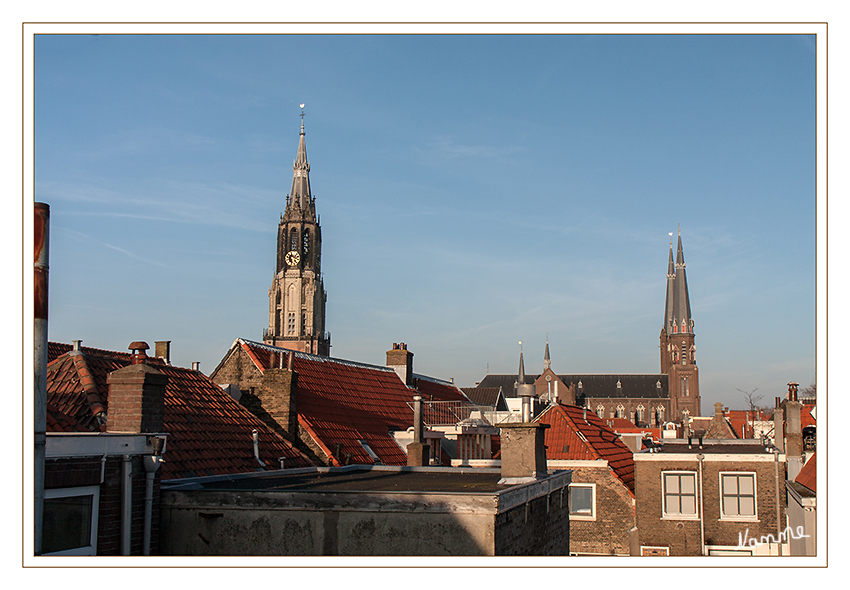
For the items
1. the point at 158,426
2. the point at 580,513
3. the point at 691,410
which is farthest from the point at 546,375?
the point at 158,426

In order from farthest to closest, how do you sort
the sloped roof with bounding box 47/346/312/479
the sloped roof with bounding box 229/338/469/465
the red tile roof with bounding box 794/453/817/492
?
1. the sloped roof with bounding box 229/338/469/465
2. the red tile roof with bounding box 794/453/817/492
3. the sloped roof with bounding box 47/346/312/479

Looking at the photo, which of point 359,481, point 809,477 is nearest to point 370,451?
point 359,481

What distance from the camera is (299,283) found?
132500 mm

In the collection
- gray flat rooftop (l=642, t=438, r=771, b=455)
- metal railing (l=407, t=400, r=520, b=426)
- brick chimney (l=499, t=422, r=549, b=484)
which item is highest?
brick chimney (l=499, t=422, r=549, b=484)

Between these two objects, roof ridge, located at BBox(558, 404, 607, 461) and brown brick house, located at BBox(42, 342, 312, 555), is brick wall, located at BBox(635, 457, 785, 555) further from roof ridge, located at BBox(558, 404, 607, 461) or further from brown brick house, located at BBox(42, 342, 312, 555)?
brown brick house, located at BBox(42, 342, 312, 555)

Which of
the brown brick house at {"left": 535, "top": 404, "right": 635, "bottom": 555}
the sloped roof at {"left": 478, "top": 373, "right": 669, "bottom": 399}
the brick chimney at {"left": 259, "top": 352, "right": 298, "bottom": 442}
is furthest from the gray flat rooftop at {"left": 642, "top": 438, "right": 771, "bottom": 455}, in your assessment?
the sloped roof at {"left": 478, "top": 373, "right": 669, "bottom": 399}

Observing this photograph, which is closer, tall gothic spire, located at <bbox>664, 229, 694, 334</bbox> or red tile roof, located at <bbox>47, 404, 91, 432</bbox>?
red tile roof, located at <bbox>47, 404, 91, 432</bbox>

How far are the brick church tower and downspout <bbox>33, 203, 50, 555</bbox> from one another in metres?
164

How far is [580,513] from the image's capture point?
2781cm

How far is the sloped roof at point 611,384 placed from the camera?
17075 centimetres

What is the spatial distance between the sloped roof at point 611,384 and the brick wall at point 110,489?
517 ft

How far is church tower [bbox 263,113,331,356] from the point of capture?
13088 cm

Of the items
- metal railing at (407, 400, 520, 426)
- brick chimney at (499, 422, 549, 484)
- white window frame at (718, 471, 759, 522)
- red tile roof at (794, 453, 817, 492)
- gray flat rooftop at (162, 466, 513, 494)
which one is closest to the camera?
gray flat rooftop at (162, 466, 513, 494)
